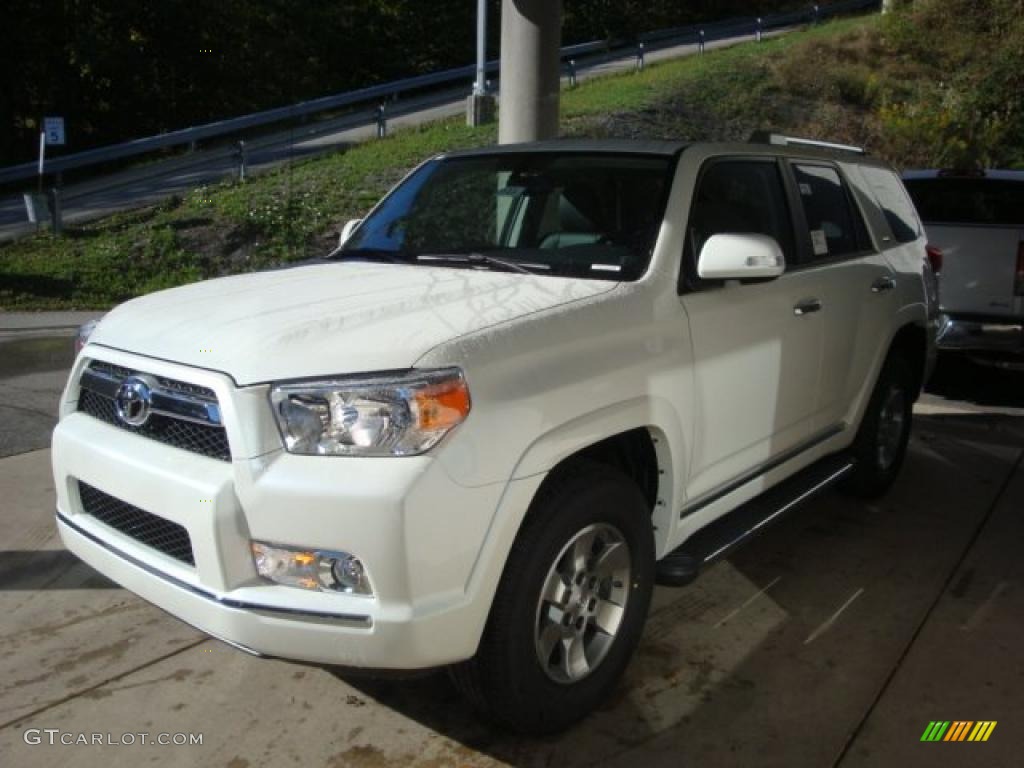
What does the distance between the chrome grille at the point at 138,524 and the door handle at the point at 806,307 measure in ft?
8.27

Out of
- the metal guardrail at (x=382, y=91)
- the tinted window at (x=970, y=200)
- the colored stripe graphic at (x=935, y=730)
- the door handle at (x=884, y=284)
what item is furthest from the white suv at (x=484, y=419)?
the metal guardrail at (x=382, y=91)

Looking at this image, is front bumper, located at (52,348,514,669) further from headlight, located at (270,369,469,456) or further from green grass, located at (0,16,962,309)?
green grass, located at (0,16,962,309)

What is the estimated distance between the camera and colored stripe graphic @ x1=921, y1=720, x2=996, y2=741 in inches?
122

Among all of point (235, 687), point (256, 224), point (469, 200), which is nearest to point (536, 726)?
point (235, 687)

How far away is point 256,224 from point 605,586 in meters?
11.3

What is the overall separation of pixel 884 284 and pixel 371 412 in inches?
127

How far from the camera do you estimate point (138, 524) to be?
2.87 metres

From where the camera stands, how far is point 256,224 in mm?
13312

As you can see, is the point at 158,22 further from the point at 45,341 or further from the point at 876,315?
the point at 876,315

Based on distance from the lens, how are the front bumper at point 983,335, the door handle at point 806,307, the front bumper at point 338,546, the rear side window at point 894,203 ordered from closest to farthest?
the front bumper at point 338,546 → the door handle at point 806,307 → the rear side window at point 894,203 → the front bumper at point 983,335

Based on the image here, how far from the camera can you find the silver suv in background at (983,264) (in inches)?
281

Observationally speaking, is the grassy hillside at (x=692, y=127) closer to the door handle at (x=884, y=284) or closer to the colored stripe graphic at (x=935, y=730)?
the door handle at (x=884, y=284)

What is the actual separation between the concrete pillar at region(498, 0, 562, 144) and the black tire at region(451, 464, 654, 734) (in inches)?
217

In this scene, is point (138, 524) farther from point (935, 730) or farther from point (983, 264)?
point (983, 264)
